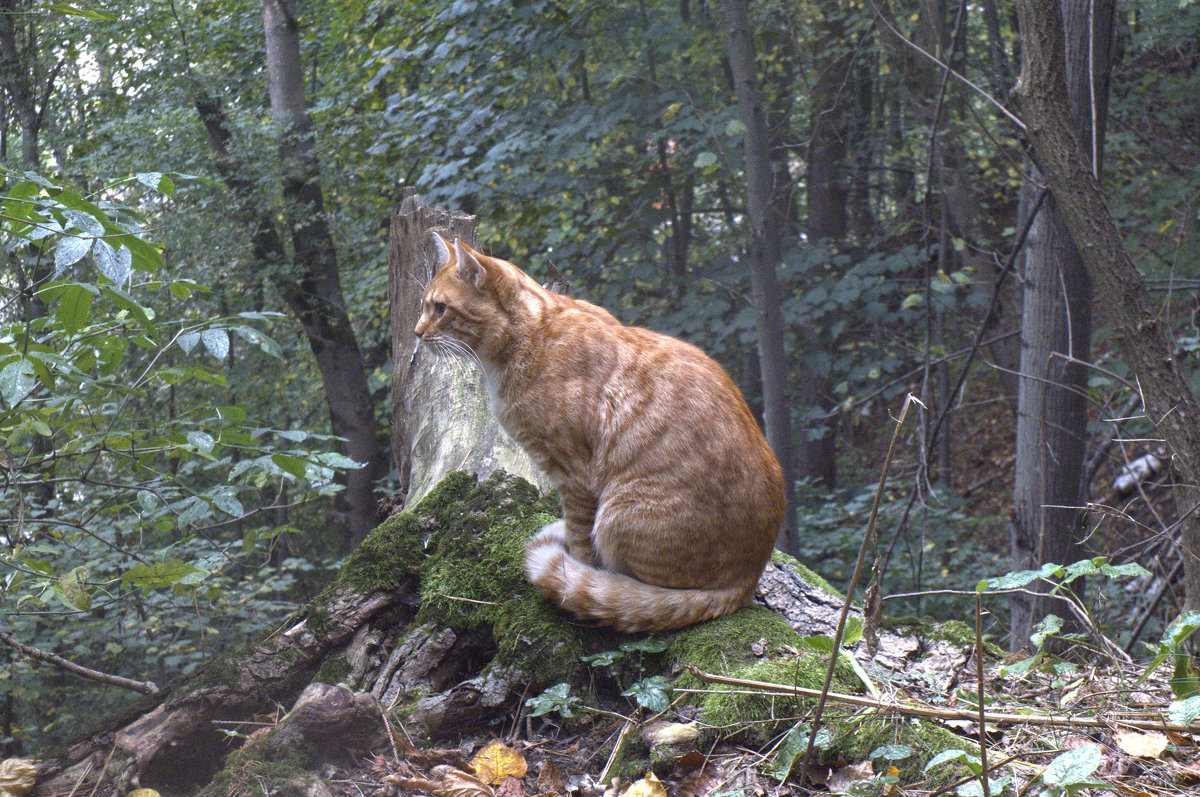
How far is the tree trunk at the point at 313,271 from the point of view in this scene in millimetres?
7113

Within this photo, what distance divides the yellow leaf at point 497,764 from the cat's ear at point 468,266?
1758 mm

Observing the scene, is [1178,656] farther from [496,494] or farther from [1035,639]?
[496,494]

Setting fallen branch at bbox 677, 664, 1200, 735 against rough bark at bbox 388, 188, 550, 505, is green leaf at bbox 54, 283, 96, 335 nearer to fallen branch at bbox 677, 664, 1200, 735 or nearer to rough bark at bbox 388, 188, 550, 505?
rough bark at bbox 388, 188, 550, 505

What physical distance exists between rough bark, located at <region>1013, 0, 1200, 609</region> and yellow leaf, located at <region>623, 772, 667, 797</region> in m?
1.92

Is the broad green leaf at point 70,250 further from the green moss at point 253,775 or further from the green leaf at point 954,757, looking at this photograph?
the green leaf at point 954,757

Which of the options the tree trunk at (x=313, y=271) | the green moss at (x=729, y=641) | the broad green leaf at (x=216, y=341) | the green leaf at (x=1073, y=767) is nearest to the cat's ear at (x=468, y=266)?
the broad green leaf at (x=216, y=341)

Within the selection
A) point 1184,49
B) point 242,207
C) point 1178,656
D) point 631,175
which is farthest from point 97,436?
point 1184,49

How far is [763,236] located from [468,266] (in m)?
2.76

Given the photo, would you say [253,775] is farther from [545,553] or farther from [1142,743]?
[1142,743]

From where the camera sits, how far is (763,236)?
5316 mm

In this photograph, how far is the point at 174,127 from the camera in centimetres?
649

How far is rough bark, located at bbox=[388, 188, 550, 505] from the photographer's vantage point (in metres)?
3.49

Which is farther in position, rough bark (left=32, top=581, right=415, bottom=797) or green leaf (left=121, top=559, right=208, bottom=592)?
green leaf (left=121, top=559, right=208, bottom=592)

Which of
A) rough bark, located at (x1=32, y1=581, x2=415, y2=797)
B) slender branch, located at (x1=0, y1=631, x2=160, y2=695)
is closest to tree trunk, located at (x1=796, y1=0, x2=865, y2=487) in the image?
rough bark, located at (x1=32, y1=581, x2=415, y2=797)
